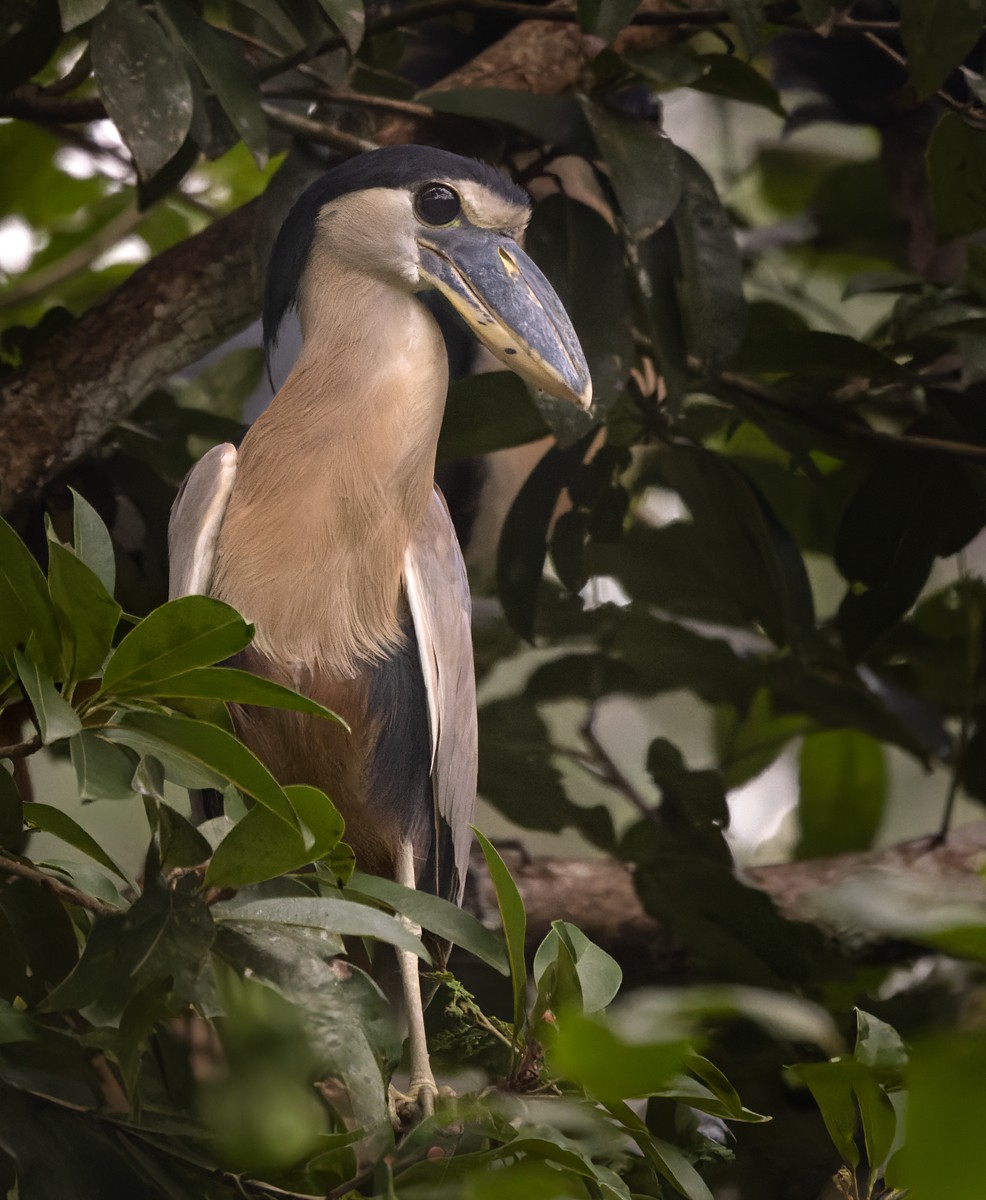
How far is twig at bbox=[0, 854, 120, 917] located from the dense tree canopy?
0.31 ft

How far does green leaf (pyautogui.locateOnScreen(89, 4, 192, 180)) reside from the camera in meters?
0.74

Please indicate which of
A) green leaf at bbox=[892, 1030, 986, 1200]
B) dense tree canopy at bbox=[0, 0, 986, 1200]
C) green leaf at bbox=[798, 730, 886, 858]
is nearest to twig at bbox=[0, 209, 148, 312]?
dense tree canopy at bbox=[0, 0, 986, 1200]

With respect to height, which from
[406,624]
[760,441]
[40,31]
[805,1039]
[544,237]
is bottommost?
[805,1039]

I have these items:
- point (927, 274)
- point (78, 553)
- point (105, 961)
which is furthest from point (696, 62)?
point (105, 961)

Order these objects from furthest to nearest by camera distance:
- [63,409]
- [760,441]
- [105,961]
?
[760,441] → [63,409] → [105,961]

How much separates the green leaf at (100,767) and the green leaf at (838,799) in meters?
0.56

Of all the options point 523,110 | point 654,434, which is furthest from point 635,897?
point 523,110

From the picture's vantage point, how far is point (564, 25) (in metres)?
0.92

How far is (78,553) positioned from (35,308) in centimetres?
49

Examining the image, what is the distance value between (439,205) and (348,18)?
6.2 inches

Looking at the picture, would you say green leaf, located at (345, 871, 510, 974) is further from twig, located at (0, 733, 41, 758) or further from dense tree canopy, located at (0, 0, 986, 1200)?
twig, located at (0, 733, 41, 758)

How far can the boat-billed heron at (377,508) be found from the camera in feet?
2.30

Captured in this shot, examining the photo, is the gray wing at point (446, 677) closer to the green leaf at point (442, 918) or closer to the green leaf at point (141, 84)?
the green leaf at point (442, 918)

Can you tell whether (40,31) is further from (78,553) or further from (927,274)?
(927,274)
